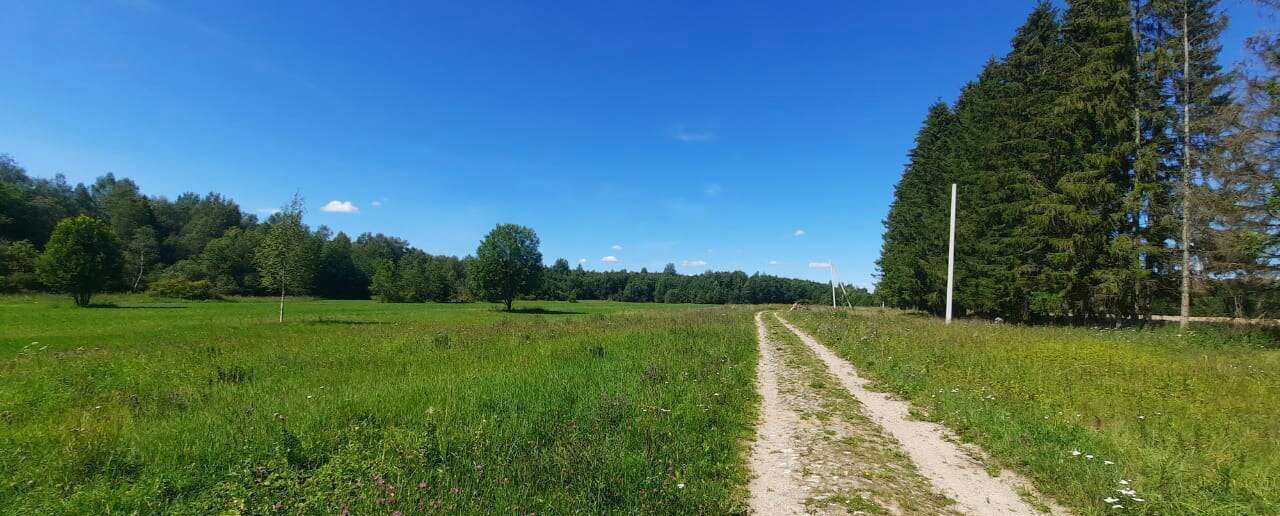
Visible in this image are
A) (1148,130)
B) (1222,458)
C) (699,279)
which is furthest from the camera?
(699,279)

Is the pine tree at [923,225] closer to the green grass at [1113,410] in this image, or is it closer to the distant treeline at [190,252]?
the green grass at [1113,410]

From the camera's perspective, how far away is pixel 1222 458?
5.61 metres

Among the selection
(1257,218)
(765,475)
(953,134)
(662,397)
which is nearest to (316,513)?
(765,475)

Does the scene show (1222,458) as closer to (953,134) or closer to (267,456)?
(267,456)

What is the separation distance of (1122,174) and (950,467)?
23579 millimetres

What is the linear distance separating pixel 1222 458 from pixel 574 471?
25.6 ft

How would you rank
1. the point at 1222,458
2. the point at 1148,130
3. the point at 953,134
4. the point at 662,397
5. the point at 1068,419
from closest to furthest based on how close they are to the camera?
the point at 1222,458 < the point at 1068,419 < the point at 662,397 < the point at 1148,130 < the point at 953,134

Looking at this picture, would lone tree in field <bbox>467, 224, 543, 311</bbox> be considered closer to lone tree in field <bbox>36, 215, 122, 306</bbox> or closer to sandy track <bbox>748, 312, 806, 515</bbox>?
lone tree in field <bbox>36, 215, 122, 306</bbox>

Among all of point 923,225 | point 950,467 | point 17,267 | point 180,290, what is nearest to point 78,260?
point 17,267

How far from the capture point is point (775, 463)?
5672 mm

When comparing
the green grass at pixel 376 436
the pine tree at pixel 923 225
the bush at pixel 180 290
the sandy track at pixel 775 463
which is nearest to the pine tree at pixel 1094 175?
the pine tree at pixel 923 225

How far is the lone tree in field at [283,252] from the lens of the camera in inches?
1303

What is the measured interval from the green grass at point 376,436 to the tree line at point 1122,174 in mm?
18615

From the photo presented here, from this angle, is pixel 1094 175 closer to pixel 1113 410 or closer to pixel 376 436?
pixel 1113 410
